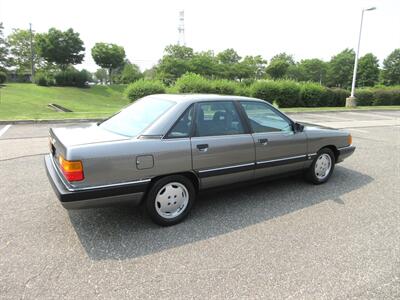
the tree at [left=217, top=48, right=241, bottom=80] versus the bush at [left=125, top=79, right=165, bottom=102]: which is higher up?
the tree at [left=217, top=48, right=241, bottom=80]

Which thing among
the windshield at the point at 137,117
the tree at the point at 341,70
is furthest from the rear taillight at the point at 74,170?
the tree at the point at 341,70

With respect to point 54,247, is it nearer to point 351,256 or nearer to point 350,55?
point 351,256

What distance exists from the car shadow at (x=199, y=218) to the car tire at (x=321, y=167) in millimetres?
131

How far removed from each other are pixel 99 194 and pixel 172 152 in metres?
0.86

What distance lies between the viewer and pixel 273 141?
3.99m

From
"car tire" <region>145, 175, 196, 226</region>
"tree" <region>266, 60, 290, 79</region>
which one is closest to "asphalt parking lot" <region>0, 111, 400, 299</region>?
"car tire" <region>145, 175, 196, 226</region>

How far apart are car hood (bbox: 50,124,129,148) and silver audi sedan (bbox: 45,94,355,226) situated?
0.5 inches

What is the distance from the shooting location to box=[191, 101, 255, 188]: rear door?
3393mm

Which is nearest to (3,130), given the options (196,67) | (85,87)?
(85,87)

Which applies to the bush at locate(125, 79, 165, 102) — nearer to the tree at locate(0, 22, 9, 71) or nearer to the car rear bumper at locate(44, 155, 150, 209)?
the car rear bumper at locate(44, 155, 150, 209)

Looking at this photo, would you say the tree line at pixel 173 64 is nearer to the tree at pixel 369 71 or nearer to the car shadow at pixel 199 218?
the tree at pixel 369 71

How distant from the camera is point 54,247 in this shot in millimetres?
2844

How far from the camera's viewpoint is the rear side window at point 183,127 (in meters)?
3.24

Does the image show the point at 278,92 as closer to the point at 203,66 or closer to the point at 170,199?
the point at 170,199
